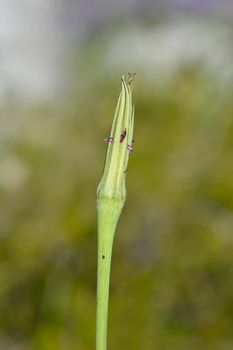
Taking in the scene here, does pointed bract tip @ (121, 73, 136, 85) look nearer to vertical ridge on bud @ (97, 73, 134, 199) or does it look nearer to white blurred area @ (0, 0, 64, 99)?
vertical ridge on bud @ (97, 73, 134, 199)

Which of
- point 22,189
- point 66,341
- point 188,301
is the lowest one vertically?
point 66,341

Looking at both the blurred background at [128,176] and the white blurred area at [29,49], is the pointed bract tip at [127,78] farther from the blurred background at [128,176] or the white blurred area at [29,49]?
the white blurred area at [29,49]

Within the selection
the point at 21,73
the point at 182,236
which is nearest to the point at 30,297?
the point at 182,236

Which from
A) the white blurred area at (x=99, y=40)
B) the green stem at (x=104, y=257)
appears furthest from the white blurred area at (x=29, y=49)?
the green stem at (x=104, y=257)

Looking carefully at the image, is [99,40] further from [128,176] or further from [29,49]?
[128,176]

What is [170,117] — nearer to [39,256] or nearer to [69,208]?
[69,208]

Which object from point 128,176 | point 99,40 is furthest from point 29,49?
point 128,176
